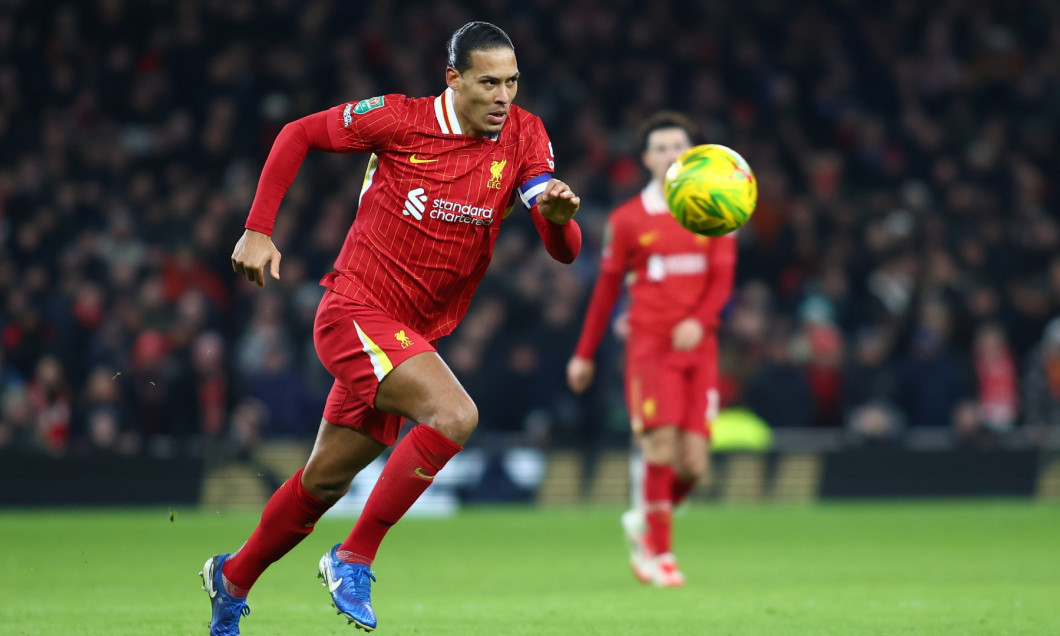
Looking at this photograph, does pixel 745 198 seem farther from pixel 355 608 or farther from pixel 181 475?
pixel 181 475

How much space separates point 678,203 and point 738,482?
8084 millimetres

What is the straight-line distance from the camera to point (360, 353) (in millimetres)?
5082

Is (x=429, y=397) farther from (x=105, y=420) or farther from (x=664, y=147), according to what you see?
(x=105, y=420)

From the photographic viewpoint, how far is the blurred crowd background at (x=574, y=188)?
13.5 meters

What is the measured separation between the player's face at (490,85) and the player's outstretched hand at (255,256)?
2.92ft

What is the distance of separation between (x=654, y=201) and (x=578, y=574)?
2.27 metres

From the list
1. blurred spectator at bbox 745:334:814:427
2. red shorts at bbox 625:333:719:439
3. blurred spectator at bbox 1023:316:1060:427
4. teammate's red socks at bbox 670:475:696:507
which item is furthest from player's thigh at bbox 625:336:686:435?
blurred spectator at bbox 1023:316:1060:427

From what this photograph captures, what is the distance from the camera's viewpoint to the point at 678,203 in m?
6.24

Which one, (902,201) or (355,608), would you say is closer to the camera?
(355,608)

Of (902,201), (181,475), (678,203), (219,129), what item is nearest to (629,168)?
(902,201)

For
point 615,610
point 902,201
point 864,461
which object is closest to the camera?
point 615,610

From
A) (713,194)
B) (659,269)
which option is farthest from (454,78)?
(659,269)

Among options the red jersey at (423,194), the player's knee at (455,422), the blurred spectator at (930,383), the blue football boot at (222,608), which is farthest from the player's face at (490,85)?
the blurred spectator at (930,383)

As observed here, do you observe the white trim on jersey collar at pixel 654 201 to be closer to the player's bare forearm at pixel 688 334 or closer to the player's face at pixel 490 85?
the player's bare forearm at pixel 688 334
